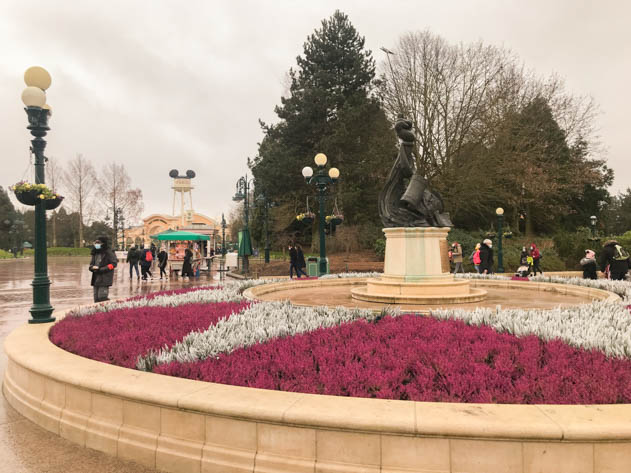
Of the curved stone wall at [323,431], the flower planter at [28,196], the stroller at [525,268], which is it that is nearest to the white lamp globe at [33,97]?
the flower planter at [28,196]

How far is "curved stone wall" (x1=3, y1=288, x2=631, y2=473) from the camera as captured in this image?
263cm

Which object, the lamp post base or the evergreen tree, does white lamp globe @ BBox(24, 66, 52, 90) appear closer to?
the lamp post base

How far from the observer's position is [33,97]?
7500mm

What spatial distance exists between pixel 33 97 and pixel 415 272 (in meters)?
7.91

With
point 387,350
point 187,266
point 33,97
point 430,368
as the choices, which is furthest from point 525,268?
point 33,97

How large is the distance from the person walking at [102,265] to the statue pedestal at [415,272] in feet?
18.4

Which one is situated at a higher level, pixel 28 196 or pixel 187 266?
pixel 28 196

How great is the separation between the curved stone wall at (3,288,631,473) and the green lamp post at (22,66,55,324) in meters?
4.42

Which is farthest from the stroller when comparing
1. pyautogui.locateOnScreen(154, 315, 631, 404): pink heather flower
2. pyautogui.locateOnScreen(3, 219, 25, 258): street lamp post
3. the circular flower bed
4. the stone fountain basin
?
pyautogui.locateOnScreen(3, 219, 25, 258): street lamp post

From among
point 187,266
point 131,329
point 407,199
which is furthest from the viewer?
point 187,266

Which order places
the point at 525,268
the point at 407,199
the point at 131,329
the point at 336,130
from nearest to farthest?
the point at 131,329 < the point at 407,199 < the point at 525,268 < the point at 336,130

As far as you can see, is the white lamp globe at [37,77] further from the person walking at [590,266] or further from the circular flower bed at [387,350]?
the person walking at [590,266]

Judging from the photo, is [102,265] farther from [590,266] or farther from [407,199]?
[590,266]

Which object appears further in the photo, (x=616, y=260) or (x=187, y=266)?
(x=187, y=266)
